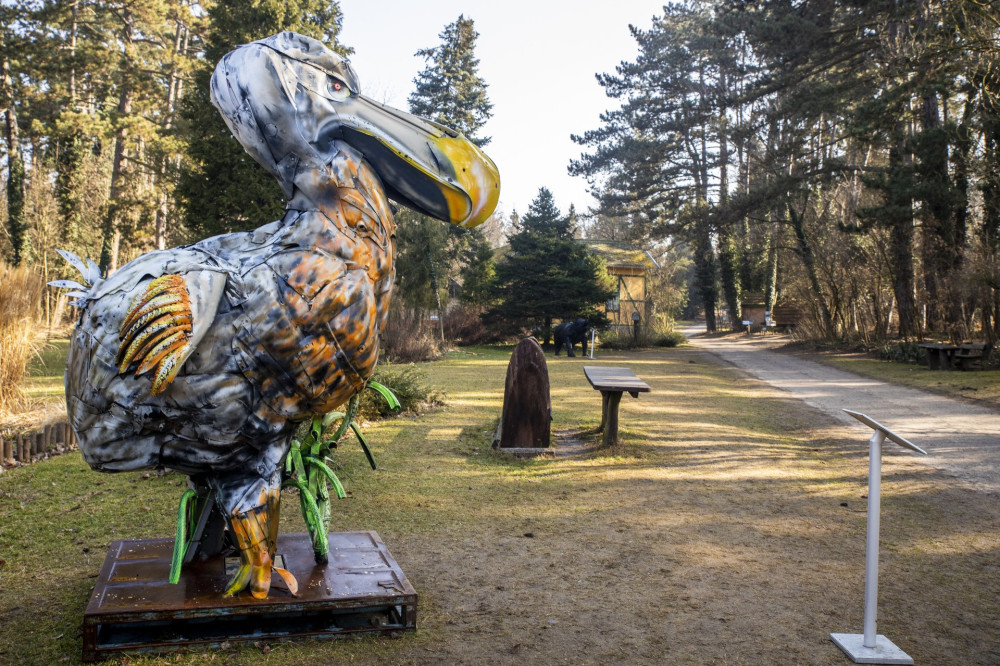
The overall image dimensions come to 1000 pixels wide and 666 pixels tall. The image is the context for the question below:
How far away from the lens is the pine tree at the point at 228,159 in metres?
14.5

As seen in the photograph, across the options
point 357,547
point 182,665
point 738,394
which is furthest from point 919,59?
point 182,665

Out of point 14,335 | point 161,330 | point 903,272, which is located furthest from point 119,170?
point 161,330

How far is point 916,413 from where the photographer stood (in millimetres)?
10266

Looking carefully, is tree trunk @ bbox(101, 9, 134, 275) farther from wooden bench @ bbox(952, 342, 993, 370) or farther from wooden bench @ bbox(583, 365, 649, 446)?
wooden bench @ bbox(952, 342, 993, 370)

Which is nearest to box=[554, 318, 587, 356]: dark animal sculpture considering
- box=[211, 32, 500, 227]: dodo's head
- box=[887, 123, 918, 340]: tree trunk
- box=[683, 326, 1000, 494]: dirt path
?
box=[683, 326, 1000, 494]: dirt path

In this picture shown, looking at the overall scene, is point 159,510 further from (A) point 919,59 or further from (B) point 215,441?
(A) point 919,59

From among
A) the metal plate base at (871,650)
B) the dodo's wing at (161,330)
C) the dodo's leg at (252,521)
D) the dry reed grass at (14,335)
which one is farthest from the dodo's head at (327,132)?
the dry reed grass at (14,335)

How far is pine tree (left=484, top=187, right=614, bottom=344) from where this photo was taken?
2525cm

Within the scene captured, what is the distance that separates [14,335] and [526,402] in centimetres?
556

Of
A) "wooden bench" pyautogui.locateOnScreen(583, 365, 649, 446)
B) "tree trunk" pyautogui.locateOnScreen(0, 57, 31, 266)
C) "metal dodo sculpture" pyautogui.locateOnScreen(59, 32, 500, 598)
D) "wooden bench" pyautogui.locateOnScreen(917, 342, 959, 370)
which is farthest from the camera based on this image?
"tree trunk" pyautogui.locateOnScreen(0, 57, 31, 266)

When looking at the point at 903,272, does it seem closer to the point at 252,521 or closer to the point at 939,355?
the point at 939,355

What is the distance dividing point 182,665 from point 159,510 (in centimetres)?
283

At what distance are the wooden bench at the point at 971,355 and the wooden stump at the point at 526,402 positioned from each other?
1168 cm

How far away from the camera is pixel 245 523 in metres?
3.00
